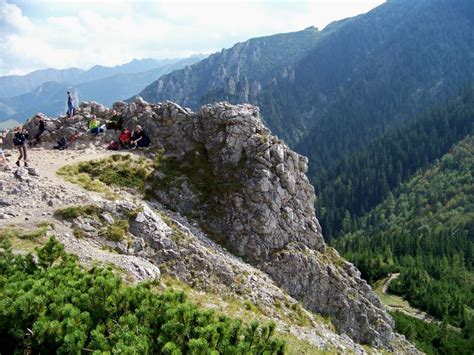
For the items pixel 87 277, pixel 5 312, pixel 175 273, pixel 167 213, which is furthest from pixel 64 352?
pixel 167 213

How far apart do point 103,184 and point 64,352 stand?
75.3 feet

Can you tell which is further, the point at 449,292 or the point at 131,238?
the point at 449,292

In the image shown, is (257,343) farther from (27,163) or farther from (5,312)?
(27,163)

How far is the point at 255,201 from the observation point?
125 feet

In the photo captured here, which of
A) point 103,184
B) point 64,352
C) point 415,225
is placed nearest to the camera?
point 64,352

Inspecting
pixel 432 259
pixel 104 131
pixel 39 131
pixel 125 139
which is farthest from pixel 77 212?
pixel 432 259

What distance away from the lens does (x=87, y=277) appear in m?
17.4

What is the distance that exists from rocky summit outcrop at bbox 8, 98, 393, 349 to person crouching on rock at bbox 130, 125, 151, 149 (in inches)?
40.4

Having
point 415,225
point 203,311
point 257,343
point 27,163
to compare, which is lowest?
point 415,225

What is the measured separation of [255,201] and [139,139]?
524 inches

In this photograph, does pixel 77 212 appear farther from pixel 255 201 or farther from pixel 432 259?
pixel 432 259

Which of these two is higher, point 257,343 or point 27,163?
point 27,163

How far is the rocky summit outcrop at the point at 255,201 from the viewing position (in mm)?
36594

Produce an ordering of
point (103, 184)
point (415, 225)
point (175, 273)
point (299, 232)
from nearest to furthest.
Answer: point (175, 273)
point (103, 184)
point (299, 232)
point (415, 225)
